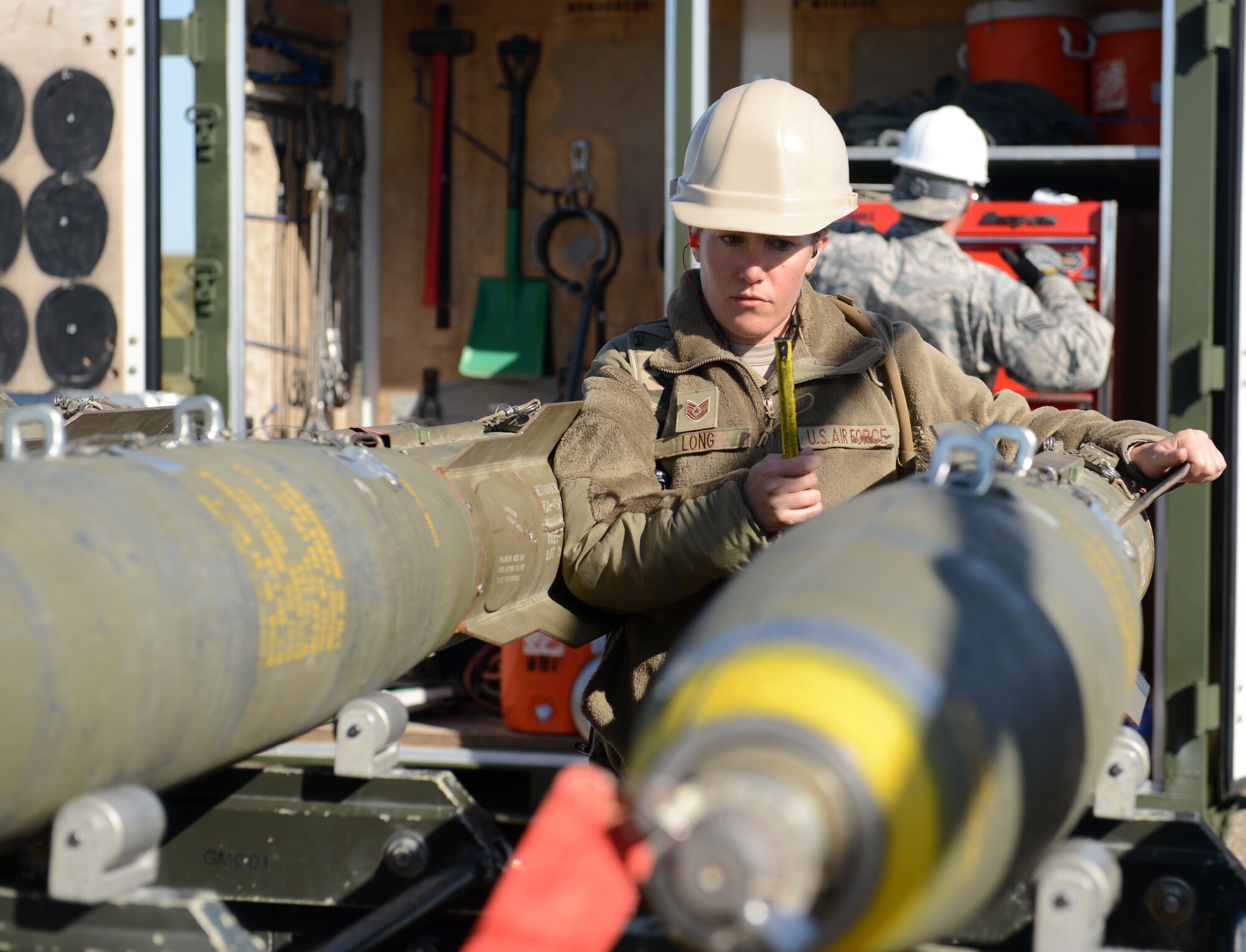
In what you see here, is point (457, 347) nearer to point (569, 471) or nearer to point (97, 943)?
point (569, 471)

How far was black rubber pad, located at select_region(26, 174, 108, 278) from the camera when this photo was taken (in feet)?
12.8

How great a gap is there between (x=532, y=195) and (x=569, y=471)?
11.2ft

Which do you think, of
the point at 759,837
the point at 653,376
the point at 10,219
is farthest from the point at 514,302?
the point at 759,837

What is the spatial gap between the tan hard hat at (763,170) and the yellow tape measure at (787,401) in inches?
7.2

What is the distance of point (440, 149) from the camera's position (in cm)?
529

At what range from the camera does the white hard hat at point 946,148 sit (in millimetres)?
3709

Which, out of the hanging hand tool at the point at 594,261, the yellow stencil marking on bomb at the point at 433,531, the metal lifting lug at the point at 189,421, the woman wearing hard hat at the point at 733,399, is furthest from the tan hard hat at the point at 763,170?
the hanging hand tool at the point at 594,261

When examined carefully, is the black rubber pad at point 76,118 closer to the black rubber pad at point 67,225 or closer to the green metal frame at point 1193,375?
the black rubber pad at point 67,225

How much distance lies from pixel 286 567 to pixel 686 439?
→ 788 mm

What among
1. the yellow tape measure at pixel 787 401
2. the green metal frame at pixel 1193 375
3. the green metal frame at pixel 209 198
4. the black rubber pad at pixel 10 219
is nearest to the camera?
the yellow tape measure at pixel 787 401

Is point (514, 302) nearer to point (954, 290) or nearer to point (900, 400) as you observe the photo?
point (954, 290)

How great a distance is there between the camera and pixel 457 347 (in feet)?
17.7

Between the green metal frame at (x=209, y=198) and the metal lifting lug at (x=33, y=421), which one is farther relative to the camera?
the green metal frame at (x=209, y=198)

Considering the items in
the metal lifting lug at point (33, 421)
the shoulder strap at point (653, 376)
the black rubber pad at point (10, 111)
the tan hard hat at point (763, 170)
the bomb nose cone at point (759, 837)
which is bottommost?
the bomb nose cone at point (759, 837)
